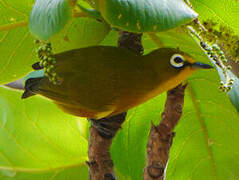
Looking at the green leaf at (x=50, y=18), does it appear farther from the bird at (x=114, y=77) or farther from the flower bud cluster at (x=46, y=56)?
the bird at (x=114, y=77)

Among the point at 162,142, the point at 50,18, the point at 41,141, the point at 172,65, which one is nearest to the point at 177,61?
the point at 172,65

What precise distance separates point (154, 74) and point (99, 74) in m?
0.09

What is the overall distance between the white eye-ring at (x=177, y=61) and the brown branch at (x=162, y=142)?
6cm

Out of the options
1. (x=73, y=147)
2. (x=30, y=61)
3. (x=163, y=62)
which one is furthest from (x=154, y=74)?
(x=73, y=147)

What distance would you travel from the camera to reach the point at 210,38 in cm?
57

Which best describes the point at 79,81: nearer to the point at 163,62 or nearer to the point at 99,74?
the point at 99,74

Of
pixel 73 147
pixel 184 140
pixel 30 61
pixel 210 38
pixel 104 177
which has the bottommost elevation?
pixel 73 147

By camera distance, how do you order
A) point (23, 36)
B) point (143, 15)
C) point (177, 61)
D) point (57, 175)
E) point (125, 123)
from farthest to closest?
point (57, 175) → point (125, 123) → point (23, 36) → point (177, 61) → point (143, 15)

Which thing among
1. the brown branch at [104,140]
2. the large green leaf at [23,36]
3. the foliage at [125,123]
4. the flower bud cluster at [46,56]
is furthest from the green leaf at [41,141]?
the flower bud cluster at [46,56]

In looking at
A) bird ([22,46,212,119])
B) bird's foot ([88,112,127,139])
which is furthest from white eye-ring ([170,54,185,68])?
bird's foot ([88,112,127,139])

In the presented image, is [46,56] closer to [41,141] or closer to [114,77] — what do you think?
[114,77]

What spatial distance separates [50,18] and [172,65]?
25cm

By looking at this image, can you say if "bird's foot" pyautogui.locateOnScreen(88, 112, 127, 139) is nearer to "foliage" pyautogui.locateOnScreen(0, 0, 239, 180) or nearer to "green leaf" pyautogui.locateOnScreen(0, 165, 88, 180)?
"foliage" pyautogui.locateOnScreen(0, 0, 239, 180)

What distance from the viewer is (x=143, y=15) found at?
1.49ft
